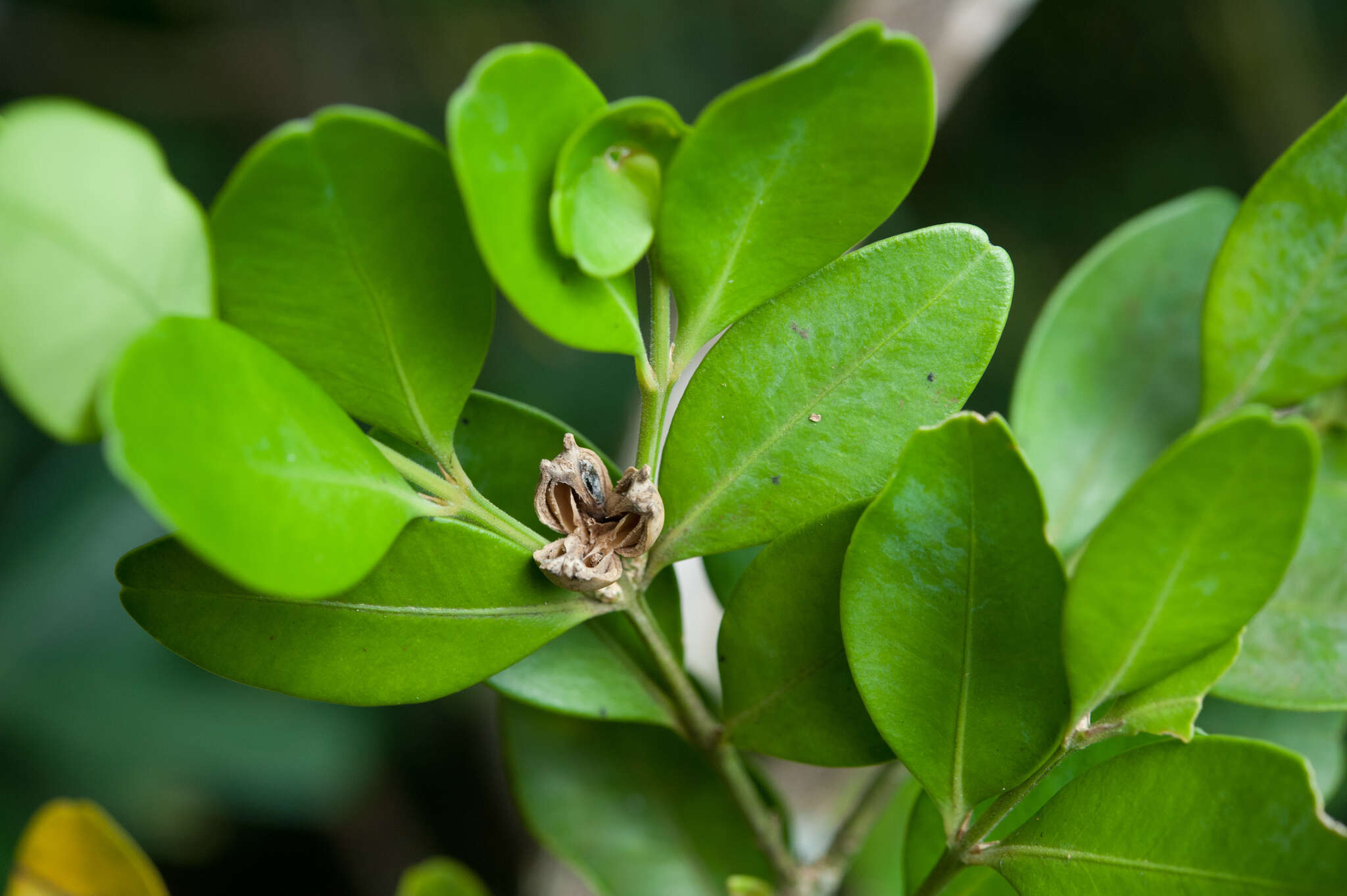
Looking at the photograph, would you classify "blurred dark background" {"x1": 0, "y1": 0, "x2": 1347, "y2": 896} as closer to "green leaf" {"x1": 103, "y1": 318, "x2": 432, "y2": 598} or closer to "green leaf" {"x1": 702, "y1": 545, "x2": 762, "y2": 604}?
"green leaf" {"x1": 702, "y1": 545, "x2": 762, "y2": 604}

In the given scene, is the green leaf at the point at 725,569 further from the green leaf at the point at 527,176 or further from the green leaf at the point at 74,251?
the green leaf at the point at 74,251

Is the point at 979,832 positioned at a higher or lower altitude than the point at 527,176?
lower

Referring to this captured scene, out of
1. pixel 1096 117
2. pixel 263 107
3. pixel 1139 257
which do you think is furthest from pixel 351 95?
pixel 1139 257

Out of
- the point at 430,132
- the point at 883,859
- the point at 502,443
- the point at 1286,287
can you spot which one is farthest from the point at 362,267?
the point at 430,132

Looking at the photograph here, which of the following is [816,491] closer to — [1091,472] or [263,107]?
[1091,472]

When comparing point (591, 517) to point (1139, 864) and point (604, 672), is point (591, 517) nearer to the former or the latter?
point (604, 672)

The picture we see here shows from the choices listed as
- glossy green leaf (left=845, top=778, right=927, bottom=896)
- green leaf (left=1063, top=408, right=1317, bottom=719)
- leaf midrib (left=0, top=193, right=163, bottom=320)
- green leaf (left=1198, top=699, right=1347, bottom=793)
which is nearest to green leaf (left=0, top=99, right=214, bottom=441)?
leaf midrib (left=0, top=193, right=163, bottom=320)
